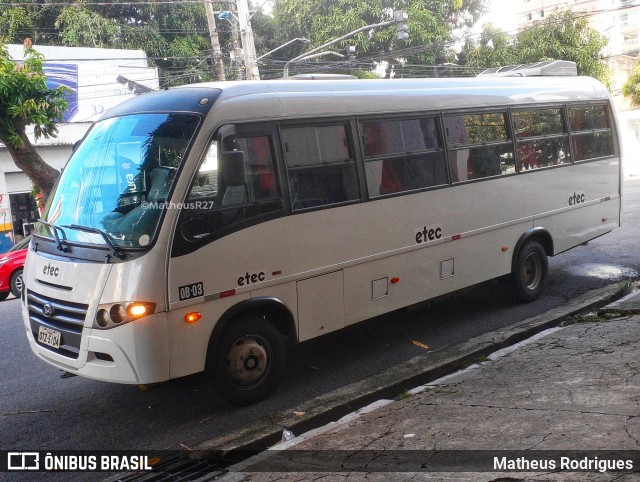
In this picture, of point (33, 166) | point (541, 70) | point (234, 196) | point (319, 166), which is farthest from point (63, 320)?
point (33, 166)

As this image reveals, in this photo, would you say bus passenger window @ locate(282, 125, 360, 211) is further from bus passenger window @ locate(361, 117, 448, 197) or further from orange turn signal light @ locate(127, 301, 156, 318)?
orange turn signal light @ locate(127, 301, 156, 318)

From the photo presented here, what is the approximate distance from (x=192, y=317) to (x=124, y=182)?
1223mm

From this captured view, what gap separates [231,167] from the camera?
5.75m

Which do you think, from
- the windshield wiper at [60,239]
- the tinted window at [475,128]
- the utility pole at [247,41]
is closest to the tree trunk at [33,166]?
the utility pole at [247,41]

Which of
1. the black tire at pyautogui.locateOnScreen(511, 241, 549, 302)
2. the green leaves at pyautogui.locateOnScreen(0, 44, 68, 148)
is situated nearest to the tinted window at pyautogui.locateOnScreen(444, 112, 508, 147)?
the black tire at pyautogui.locateOnScreen(511, 241, 549, 302)

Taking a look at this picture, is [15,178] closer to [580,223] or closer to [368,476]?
[580,223]

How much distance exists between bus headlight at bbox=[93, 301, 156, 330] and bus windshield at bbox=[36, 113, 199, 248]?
0.46 m

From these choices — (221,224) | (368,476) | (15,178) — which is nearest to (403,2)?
(15,178)

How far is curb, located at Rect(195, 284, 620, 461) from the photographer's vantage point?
5246 mm

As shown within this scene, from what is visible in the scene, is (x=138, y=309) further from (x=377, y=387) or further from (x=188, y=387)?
(x=377, y=387)

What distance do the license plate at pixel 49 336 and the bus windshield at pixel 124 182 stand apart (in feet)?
2.59

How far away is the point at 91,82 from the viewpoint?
22562 mm

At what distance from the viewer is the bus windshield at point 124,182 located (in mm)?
5504

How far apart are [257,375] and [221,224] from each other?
1.38 metres
